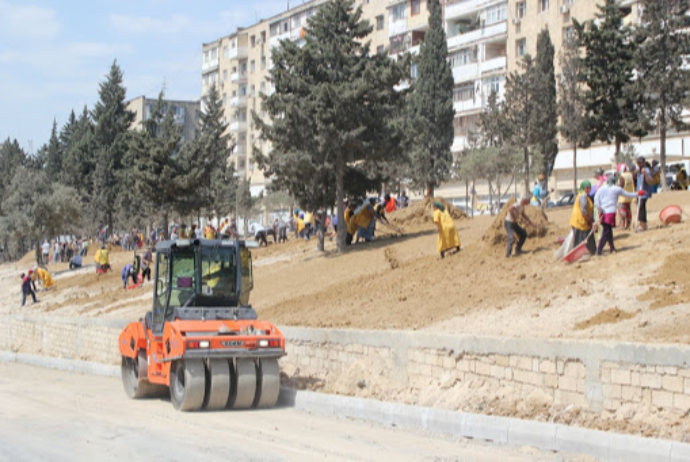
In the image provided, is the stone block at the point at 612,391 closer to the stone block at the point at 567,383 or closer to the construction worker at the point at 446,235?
the stone block at the point at 567,383

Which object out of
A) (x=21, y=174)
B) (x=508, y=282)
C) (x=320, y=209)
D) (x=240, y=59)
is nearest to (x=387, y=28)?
(x=240, y=59)

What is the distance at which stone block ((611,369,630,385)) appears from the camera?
992 cm

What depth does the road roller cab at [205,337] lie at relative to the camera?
1292cm

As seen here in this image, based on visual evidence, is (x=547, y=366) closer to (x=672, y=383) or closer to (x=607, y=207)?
(x=672, y=383)

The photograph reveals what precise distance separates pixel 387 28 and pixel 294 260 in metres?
39.9

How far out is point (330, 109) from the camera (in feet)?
92.7

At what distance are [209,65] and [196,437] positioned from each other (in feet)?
270

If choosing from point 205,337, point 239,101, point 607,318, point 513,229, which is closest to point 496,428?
point 607,318

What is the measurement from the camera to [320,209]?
32.0 metres

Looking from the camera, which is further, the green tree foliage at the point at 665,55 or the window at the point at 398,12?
the window at the point at 398,12

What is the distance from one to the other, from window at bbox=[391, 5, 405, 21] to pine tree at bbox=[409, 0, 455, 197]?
18.8m

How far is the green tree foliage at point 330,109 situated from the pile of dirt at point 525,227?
824 centimetres

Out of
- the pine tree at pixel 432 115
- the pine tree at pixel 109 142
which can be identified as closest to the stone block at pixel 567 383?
the pine tree at pixel 432 115

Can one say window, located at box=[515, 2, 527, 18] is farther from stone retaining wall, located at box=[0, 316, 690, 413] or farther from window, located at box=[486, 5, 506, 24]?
stone retaining wall, located at box=[0, 316, 690, 413]
